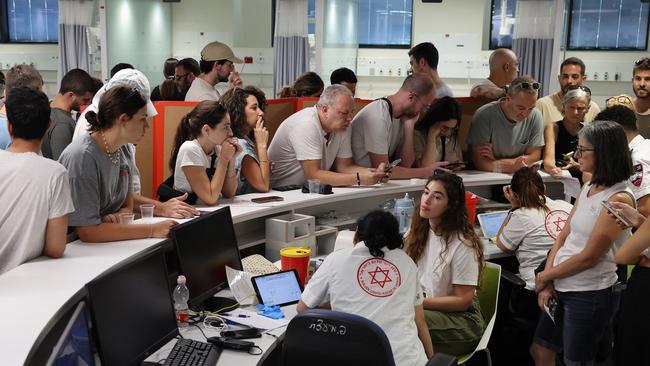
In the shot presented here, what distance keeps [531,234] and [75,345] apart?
2.87 metres

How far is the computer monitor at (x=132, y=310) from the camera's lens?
6.57 feet

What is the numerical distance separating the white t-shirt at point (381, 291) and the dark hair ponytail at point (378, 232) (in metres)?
0.03

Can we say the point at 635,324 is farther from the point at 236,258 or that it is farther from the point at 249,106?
the point at 249,106

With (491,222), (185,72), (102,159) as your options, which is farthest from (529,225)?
(185,72)

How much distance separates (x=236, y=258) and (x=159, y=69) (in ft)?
23.4

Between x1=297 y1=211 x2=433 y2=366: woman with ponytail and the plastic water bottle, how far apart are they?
0.51 meters

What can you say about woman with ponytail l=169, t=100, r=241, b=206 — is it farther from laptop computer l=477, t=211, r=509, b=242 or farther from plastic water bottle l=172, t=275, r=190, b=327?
laptop computer l=477, t=211, r=509, b=242

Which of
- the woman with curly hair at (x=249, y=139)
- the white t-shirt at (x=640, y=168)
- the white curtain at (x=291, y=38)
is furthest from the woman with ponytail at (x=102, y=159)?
the white curtain at (x=291, y=38)

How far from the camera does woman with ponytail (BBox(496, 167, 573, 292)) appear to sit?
391 centimetres

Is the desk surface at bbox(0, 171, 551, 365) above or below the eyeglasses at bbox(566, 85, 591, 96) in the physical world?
below

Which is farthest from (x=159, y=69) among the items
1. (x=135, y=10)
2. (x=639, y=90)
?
(x=639, y=90)

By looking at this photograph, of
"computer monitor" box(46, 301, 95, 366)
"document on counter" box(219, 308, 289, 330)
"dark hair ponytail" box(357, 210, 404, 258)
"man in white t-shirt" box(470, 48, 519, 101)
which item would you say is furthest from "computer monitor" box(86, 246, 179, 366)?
"man in white t-shirt" box(470, 48, 519, 101)

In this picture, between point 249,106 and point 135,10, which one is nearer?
point 249,106

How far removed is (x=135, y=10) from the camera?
365 inches
